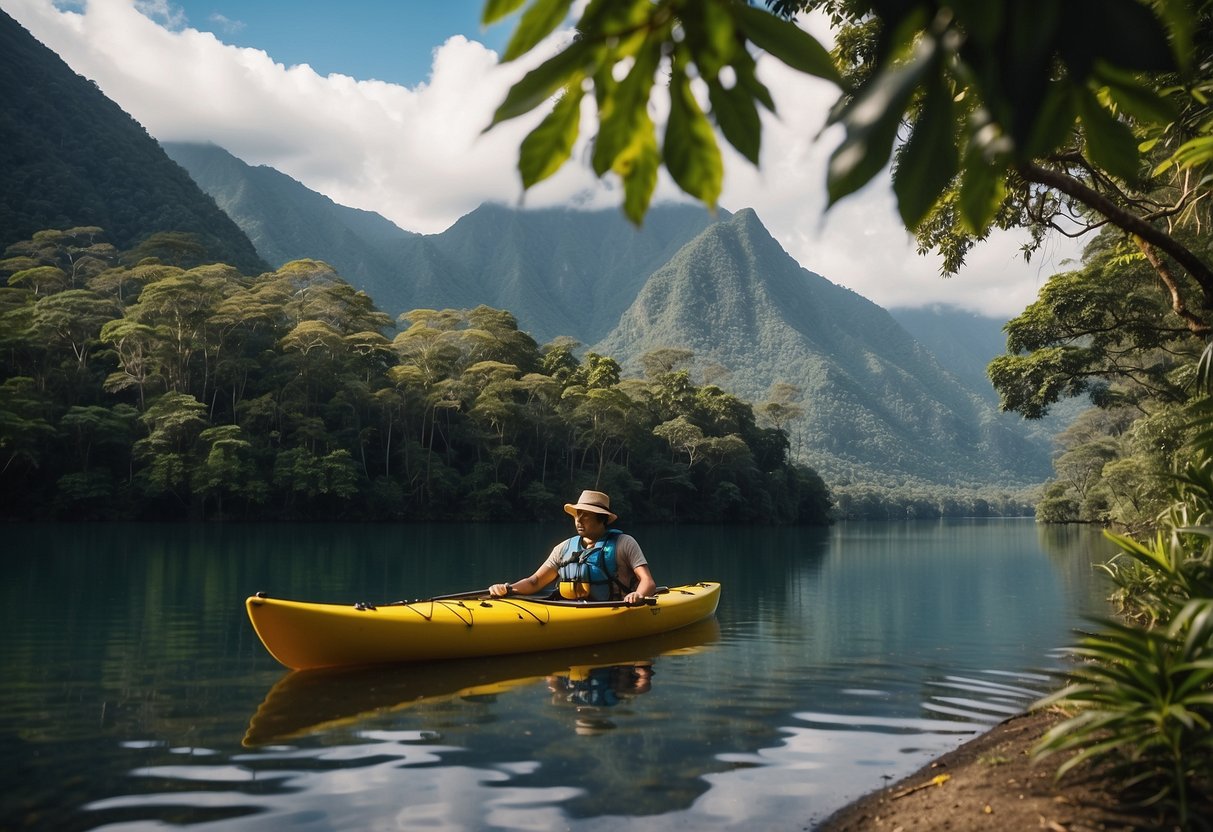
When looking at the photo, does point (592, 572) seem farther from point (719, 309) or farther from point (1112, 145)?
point (719, 309)

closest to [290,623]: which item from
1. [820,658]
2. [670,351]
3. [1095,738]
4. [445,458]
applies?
[820,658]

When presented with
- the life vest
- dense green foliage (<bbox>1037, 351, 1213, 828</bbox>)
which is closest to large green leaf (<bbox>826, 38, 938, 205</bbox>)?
dense green foliage (<bbox>1037, 351, 1213, 828</bbox>)

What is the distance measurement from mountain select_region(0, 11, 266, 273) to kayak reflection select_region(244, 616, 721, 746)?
1773 inches

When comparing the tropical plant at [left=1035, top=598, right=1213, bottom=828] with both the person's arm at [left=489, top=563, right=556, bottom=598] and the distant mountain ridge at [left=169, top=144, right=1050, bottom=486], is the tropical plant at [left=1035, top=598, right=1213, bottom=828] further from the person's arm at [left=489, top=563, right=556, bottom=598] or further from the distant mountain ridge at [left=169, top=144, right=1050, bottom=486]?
the distant mountain ridge at [left=169, top=144, right=1050, bottom=486]

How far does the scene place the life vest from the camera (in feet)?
29.2

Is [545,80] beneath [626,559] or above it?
above

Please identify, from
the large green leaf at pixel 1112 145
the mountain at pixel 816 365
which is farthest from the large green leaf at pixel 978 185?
the mountain at pixel 816 365

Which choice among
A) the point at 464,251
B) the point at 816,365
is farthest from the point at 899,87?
the point at 464,251

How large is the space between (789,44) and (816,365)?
462ft

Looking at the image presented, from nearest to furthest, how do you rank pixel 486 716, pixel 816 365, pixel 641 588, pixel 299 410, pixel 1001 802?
pixel 1001 802, pixel 486 716, pixel 641 588, pixel 299 410, pixel 816 365

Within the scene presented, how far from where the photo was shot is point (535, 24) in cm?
65

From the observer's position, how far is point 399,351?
42.3 m

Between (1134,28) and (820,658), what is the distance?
878 cm

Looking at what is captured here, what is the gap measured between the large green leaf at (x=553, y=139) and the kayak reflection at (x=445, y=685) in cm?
524
